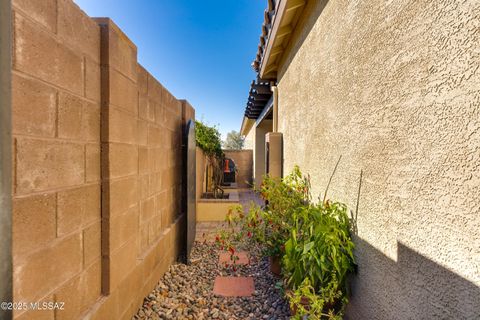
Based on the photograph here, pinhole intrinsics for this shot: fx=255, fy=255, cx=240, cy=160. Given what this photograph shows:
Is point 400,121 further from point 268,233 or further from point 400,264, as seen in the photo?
point 268,233

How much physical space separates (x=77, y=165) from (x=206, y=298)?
2324mm

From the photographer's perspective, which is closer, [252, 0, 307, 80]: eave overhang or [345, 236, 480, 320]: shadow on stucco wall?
[345, 236, 480, 320]: shadow on stucco wall

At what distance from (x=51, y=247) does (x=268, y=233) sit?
2.72 meters

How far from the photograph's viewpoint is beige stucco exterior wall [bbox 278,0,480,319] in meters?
1.12

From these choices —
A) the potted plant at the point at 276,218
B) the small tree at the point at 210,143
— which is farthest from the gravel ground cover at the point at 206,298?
the small tree at the point at 210,143

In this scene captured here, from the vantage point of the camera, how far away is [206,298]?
10.3ft

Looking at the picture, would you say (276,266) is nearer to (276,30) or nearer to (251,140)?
(276,30)

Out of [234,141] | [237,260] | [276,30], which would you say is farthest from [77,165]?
[234,141]

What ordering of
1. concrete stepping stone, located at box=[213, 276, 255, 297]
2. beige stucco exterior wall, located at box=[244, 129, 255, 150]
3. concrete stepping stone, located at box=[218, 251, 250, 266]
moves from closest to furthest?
concrete stepping stone, located at box=[213, 276, 255, 297] → concrete stepping stone, located at box=[218, 251, 250, 266] → beige stucco exterior wall, located at box=[244, 129, 255, 150]

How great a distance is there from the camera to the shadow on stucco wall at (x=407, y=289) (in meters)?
1.14

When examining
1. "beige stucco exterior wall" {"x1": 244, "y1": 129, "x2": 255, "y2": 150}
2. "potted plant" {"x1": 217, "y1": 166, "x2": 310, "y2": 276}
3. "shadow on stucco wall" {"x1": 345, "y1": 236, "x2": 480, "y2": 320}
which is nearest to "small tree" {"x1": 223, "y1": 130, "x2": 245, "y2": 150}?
"beige stucco exterior wall" {"x1": 244, "y1": 129, "x2": 255, "y2": 150}

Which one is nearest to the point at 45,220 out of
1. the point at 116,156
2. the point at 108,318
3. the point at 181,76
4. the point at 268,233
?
the point at 116,156

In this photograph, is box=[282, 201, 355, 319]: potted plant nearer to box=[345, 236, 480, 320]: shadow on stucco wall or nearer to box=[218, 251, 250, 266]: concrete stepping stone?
box=[345, 236, 480, 320]: shadow on stucco wall

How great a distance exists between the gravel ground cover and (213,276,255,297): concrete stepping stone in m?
0.07
